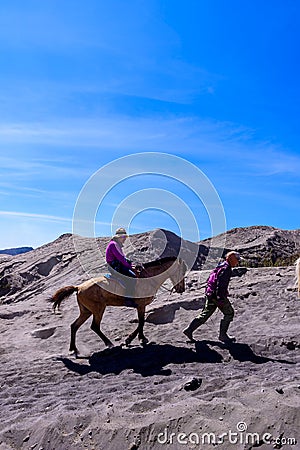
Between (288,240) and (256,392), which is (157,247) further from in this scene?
(256,392)

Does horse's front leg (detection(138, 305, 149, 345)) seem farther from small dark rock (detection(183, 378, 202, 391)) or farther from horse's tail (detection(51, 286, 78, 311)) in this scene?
small dark rock (detection(183, 378, 202, 391))

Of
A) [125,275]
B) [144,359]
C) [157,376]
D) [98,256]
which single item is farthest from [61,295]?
[98,256]

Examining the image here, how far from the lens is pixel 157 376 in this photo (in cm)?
720

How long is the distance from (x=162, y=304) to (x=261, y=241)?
48.4 ft

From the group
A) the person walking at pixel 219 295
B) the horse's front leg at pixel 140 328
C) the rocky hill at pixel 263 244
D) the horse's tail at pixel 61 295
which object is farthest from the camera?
the rocky hill at pixel 263 244

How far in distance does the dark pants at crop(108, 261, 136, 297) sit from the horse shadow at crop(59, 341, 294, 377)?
128cm

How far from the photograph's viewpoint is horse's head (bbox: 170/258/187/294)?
9.79m

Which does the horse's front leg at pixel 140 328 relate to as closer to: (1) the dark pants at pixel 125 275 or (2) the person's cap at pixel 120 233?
(1) the dark pants at pixel 125 275

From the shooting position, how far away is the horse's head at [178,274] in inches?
385

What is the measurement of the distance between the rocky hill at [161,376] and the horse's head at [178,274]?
1230 mm

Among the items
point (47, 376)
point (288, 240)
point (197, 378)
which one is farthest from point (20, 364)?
point (288, 240)

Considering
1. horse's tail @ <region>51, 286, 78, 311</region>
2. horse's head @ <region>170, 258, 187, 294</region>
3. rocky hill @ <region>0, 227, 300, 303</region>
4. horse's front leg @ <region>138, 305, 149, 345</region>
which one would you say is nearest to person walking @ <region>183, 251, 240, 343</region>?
horse's head @ <region>170, 258, 187, 294</region>

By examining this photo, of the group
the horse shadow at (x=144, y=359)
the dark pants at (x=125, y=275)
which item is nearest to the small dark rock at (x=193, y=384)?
the horse shadow at (x=144, y=359)

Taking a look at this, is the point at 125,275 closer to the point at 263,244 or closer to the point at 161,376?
the point at 161,376
